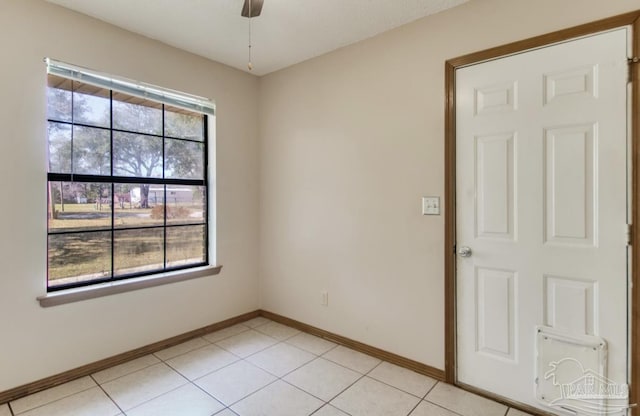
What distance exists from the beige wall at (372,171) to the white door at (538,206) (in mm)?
187

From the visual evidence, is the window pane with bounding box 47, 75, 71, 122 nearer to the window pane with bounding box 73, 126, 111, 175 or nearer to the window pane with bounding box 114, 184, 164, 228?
the window pane with bounding box 73, 126, 111, 175

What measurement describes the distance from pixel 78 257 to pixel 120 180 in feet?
2.08

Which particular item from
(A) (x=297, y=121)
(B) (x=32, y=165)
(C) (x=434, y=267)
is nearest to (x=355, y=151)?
(A) (x=297, y=121)

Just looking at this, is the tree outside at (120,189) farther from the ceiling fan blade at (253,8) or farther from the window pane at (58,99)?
the ceiling fan blade at (253,8)

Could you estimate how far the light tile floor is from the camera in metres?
1.93

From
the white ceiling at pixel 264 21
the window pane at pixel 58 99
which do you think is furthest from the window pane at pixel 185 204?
the white ceiling at pixel 264 21

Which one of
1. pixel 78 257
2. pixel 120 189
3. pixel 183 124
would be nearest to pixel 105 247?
pixel 78 257

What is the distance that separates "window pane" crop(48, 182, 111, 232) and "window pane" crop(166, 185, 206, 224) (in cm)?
49

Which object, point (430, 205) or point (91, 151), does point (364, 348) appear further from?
point (91, 151)

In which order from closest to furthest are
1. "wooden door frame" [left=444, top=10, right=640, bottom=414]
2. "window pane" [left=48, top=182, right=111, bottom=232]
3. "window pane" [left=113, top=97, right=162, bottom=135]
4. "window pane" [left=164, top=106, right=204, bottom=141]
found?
1. "wooden door frame" [left=444, top=10, right=640, bottom=414]
2. "window pane" [left=48, top=182, right=111, bottom=232]
3. "window pane" [left=113, top=97, right=162, bottom=135]
4. "window pane" [left=164, top=106, right=204, bottom=141]

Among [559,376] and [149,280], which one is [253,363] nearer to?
[149,280]

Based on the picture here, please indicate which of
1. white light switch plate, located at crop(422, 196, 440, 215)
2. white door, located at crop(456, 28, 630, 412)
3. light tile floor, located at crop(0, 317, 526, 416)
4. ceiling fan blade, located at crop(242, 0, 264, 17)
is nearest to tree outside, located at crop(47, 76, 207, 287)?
light tile floor, located at crop(0, 317, 526, 416)

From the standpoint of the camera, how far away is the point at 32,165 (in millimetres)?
2082

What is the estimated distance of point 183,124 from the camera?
116 inches
